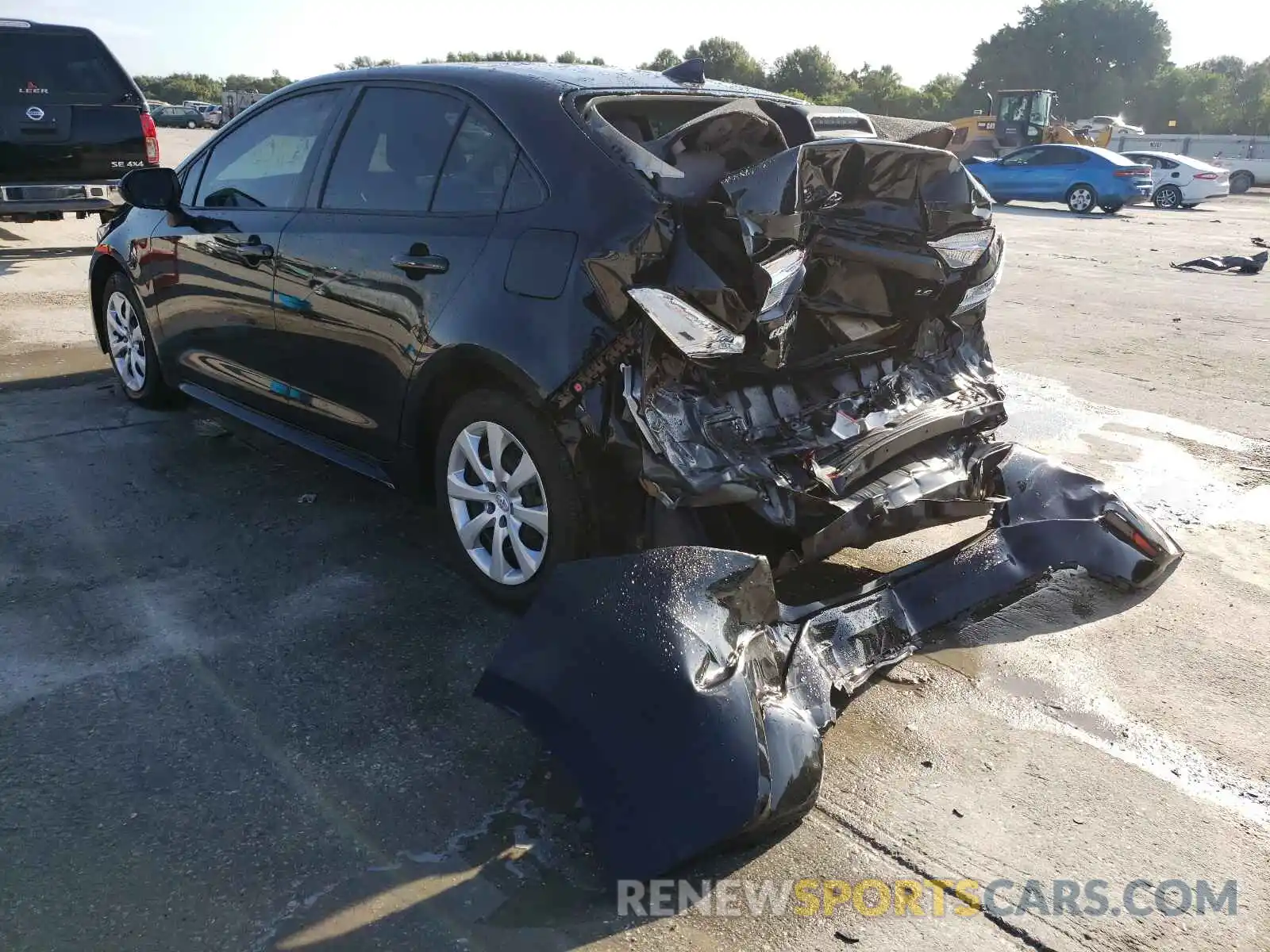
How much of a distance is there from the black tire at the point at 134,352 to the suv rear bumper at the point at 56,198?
4.85m

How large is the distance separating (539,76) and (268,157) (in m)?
1.63

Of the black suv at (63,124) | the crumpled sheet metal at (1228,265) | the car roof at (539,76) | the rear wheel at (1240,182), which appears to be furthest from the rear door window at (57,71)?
the rear wheel at (1240,182)

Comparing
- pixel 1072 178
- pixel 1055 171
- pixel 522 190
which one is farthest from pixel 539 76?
pixel 1055 171

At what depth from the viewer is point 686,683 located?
8.25 ft

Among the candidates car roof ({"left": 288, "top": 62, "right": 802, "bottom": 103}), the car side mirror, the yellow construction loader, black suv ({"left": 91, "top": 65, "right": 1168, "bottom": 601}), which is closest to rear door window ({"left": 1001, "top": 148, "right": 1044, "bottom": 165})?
the yellow construction loader

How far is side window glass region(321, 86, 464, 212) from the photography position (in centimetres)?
381

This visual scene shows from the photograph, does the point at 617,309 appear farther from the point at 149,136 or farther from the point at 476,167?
the point at 149,136

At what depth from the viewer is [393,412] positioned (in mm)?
3881

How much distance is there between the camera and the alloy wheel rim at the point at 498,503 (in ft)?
11.4

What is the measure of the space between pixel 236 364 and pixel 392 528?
1123 mm

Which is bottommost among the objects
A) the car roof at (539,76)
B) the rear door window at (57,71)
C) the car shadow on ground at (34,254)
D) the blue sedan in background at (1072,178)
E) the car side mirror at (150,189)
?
the car shadow on ground at (34,254)

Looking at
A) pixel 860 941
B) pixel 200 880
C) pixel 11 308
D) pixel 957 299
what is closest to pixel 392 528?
pixel 200 880

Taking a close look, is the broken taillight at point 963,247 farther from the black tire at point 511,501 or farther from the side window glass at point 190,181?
the side window glass at point 190,181

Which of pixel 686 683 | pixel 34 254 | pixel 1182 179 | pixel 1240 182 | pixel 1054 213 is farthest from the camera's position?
pixel 1240 182
